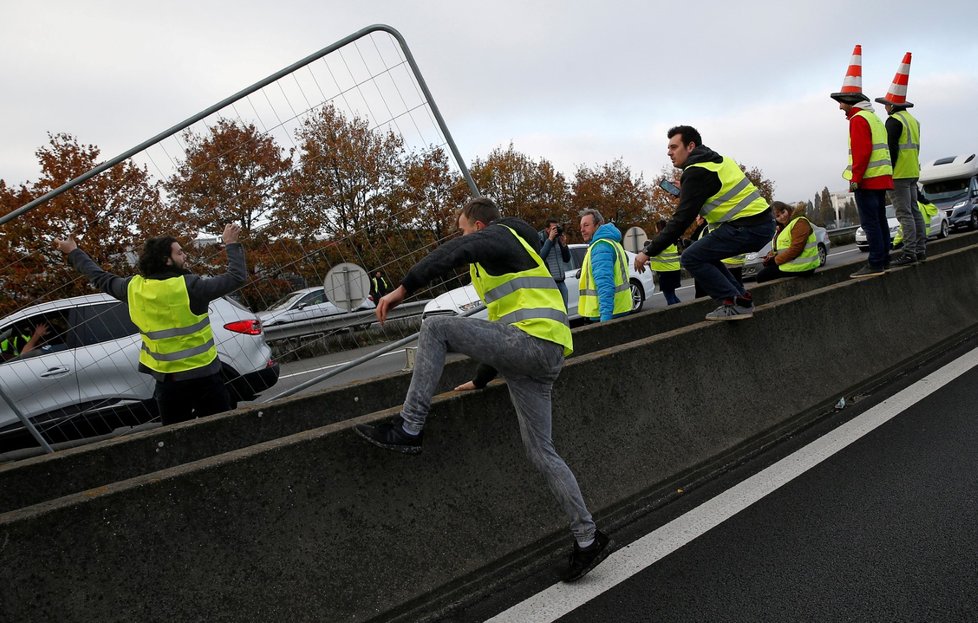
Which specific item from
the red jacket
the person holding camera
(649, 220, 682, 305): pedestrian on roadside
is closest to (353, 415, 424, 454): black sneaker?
the red jacket

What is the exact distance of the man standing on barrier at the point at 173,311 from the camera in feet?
15.8

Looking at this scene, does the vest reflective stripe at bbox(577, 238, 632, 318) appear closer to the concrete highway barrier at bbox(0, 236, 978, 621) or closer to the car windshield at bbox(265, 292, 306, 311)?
the concrete highway barrier at bbox(0, 236, 978, 621)

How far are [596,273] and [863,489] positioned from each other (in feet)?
13.6

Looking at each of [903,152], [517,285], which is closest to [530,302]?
[517,285]

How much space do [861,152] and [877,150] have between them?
0.53 feet

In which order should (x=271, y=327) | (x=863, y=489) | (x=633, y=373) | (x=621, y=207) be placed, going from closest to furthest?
(x=863, y=489) < (x=633, y=373) < (x=271, y=327) < (x=621, y=207)

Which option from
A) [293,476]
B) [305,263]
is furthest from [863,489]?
[305,263]

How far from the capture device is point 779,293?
29.6 feet

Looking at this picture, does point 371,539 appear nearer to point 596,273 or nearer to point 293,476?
point 293,476

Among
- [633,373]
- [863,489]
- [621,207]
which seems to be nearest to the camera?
[863,489]

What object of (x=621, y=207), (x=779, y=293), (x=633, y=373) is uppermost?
(x=633, y=373)

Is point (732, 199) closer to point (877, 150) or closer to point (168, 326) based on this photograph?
point (877, 150)

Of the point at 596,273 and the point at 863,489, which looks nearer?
the point at 863,489

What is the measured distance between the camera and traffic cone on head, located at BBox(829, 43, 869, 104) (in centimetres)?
808
